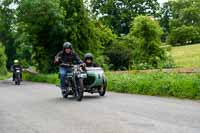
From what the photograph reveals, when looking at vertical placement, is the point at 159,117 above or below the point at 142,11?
below

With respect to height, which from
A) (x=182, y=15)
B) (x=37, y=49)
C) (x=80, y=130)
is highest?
(x=182, y=15)

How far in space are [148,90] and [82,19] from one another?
2090 centimetres

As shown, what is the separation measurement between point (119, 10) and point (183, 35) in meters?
12.7

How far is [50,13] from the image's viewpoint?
1421 inches

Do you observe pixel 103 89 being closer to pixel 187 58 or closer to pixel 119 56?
pixel 119 56

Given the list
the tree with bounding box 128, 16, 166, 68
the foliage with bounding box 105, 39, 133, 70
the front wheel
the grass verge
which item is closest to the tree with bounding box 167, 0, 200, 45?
the foliage with bounding box 105, 39, 133, 70

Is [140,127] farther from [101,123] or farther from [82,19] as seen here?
[82,19]

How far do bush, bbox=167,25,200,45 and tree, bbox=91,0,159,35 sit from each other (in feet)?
26.3

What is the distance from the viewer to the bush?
82250mm

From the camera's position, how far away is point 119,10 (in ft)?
294

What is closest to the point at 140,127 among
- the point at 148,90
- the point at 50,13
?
the point at 148,90

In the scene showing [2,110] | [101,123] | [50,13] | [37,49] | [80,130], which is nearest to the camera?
[80,130]

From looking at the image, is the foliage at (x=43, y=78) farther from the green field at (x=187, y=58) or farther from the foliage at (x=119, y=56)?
the green field at (x=187, y=58)

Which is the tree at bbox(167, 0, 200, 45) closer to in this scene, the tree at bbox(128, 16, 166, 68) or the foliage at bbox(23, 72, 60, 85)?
the foliage at bbox(23, 72, 60, 85)
